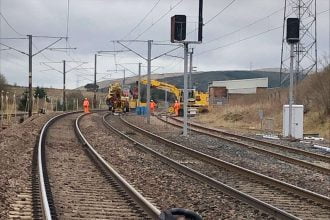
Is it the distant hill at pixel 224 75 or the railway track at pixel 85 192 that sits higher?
the distant hill at pixel 224 75

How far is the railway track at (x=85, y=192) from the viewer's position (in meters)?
10.2

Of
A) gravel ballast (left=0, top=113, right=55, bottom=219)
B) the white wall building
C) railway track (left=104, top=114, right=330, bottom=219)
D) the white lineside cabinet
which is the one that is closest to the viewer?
railway track (left=104, top=114, right=330, bottom=219)

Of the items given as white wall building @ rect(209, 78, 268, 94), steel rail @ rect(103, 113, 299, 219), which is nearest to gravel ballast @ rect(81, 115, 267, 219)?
steel rail @ rect(103, 113, 299, 219)

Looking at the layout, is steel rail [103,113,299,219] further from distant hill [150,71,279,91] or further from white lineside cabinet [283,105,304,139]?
distant hill [150,71,279,91]

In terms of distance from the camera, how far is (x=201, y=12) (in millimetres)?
31672

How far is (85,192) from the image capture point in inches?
500

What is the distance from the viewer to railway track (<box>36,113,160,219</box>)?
10.2m

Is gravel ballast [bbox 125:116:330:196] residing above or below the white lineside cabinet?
below

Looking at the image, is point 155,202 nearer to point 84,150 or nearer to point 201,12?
point 84,150

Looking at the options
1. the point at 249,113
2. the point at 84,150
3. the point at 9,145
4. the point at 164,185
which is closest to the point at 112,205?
the point at 164,185

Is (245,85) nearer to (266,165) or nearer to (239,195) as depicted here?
(266,165)

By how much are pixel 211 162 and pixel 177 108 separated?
159ft

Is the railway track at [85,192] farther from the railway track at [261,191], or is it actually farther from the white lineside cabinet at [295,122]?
the white lineside cabinet at [295,122]


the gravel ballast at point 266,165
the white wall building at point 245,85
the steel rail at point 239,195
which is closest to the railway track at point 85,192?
the steel rail at point 239,195
